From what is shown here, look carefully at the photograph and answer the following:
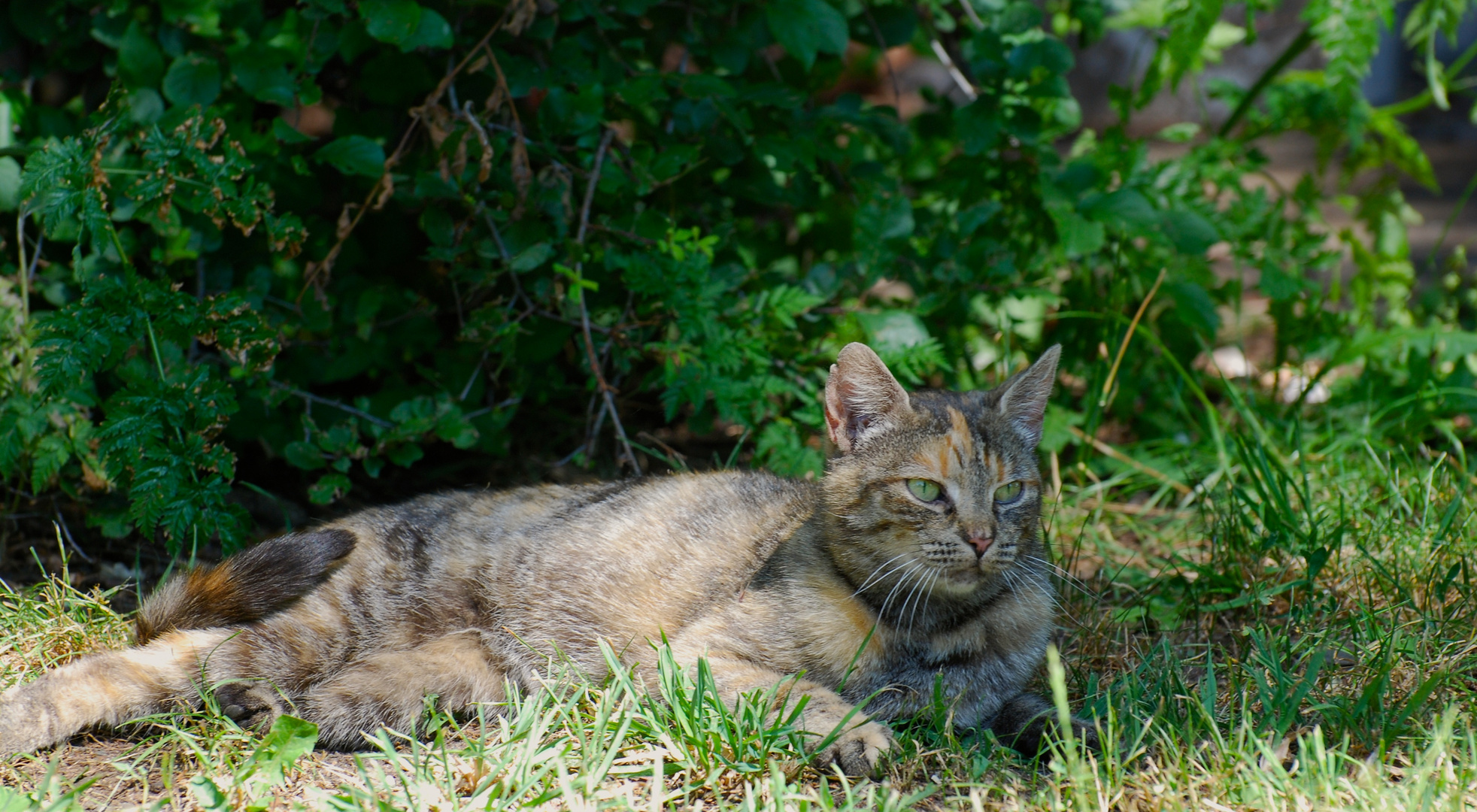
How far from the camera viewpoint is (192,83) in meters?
3.29

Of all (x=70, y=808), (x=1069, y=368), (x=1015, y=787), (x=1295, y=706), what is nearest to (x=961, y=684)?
(x=1015, y=787)

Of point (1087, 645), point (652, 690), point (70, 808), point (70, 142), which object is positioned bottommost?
point (1087, 645)

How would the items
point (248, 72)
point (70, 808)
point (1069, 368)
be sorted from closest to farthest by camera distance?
point (70, 808)
point (248, 72)
point (1069, 368)

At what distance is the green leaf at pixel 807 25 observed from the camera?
11.5 feet

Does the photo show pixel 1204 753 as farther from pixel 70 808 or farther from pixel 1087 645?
pixel 70 808

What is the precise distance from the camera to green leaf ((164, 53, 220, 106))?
3266 millimetres

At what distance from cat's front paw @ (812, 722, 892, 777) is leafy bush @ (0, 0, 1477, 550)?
134 cm

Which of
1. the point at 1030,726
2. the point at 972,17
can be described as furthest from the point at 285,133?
the point at 1030,726

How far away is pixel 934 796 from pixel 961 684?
1.23ft

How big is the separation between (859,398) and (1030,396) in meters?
0.48

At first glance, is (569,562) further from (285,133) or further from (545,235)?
(285,133)

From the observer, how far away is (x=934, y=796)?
2336 mm

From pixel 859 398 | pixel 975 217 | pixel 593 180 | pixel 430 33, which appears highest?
pixel 430 33

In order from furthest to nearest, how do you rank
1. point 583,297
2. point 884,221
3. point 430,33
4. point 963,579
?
1. point 884,221
2. point 583,297
3. point 430,33
4. point 963,579
